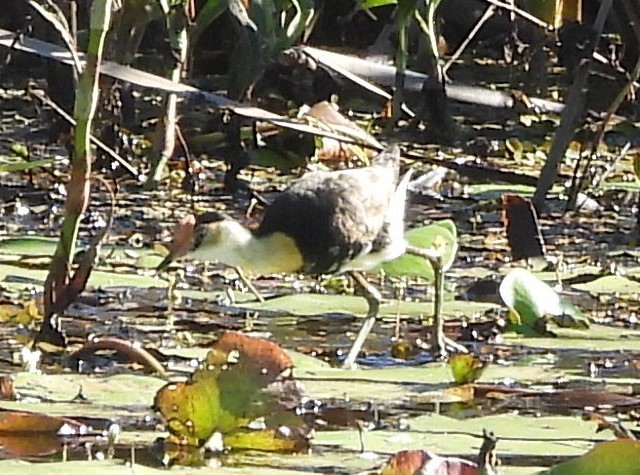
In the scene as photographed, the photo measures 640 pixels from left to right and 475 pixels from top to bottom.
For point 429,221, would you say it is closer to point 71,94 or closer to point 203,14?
point 203,14

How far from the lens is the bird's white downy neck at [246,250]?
4371 millimetres

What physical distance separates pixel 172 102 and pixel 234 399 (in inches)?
117

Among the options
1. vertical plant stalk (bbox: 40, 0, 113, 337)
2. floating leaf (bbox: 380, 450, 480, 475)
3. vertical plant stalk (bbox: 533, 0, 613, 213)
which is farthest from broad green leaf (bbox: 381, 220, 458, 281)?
floating leaf (bbox: 380, 450, 480, 475)

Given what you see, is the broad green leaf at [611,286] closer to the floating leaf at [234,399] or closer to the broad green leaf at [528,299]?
the broad green leaf at [528,299]

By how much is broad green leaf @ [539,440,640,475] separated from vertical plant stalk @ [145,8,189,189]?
322 centimetres

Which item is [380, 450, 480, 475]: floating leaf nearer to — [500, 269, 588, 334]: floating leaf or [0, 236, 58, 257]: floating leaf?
[500, 269, 588, 334]: floating leaf

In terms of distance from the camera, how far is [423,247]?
472cm

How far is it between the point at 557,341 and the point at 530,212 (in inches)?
38.5

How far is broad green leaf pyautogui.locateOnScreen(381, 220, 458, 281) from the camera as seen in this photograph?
186 inches

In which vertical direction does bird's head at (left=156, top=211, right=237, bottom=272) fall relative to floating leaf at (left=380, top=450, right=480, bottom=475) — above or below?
above

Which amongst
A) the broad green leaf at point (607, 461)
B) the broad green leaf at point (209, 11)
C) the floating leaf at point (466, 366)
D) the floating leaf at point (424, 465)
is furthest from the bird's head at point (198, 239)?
the broad green leaf at point (607, 461)

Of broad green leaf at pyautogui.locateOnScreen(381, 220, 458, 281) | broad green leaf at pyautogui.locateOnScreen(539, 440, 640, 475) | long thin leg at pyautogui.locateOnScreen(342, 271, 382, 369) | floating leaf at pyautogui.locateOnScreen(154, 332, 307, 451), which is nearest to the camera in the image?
broad green leaf at pyautogui.locateOnScreen(539, 440, 640, 475)

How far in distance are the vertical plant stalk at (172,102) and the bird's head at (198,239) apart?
1054 mm

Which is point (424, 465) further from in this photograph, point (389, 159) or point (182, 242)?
point (389, 159)
